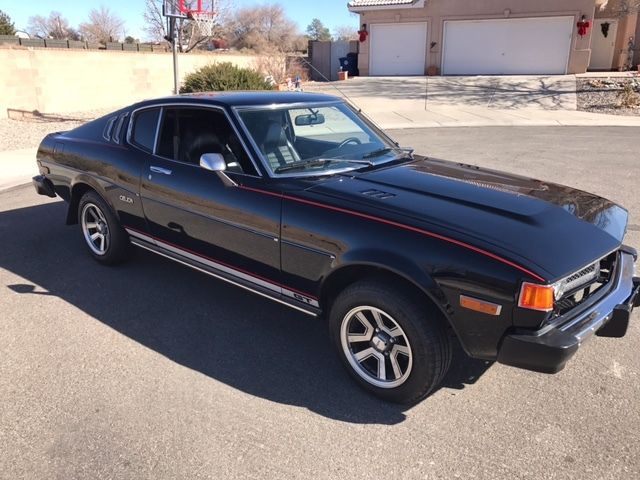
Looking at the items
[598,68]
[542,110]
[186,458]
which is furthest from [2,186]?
[598,68]

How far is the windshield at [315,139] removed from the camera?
12.4ft

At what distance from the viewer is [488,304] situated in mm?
2674

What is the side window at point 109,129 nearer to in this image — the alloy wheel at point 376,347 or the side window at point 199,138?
the side window at point 199,138

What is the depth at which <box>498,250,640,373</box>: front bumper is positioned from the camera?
102 inches

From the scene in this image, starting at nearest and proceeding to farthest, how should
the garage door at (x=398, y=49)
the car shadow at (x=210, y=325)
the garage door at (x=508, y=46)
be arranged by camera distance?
the car shadow at (x=210, y=325) < the garage door at (x=508, y=46) < the garage door at (x=398, y=49)

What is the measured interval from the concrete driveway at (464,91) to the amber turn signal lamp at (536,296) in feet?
56.3

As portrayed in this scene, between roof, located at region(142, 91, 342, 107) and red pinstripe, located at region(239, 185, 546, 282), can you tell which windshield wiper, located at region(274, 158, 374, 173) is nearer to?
red pinstripe, located at region(239, 185, 546, 282)

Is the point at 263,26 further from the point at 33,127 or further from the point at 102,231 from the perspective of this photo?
the point at 102,231

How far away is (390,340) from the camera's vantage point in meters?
3.07

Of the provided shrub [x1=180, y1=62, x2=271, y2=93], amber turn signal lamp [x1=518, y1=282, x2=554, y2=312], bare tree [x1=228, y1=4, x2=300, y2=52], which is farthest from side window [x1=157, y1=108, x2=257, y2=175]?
bare tree [x1=228, y1=4, x2=300, y2=52]

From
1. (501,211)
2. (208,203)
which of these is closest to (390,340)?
(501,211)

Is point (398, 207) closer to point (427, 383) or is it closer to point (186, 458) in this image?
point (427, 383)

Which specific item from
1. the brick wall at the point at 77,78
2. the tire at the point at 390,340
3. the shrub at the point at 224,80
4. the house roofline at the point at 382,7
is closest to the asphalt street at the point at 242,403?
the tire at the point at 390,340

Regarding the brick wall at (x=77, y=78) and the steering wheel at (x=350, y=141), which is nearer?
the steering wheel at (x=350, y=141)
